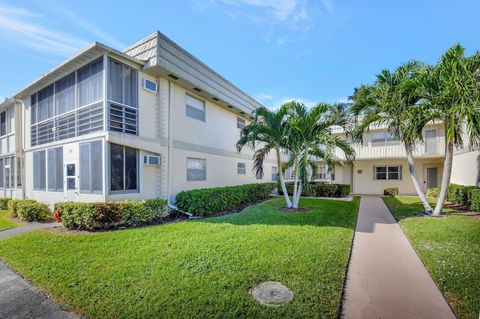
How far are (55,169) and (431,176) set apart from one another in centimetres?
2466

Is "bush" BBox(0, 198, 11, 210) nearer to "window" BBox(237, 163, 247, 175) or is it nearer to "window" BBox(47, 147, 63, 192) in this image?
"window" BBox(47, 147, 63, 192)

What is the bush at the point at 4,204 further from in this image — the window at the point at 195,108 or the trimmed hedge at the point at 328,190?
the trimmed hedge at the point at 328,190

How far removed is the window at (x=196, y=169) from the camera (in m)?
11.8

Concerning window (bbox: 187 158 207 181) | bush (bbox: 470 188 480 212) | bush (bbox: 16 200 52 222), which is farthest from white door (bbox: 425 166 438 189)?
bush (bbox: 16 200 52 222)

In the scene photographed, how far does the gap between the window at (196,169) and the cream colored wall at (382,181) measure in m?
14.3

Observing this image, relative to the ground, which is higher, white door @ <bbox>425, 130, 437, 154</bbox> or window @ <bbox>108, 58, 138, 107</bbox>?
window @ <bbox>108, 58, 138, 107</bbox>

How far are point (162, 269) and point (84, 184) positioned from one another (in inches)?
246

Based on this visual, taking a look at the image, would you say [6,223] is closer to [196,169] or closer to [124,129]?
[124,129]

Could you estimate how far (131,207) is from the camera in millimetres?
7992

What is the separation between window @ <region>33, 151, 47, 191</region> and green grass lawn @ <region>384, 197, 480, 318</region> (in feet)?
46.8

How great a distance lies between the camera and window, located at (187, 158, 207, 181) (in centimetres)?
1175

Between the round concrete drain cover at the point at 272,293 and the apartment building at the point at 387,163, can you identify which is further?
the apartment building at the point at 387,163

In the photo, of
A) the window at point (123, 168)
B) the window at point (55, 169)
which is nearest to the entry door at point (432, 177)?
the window at point (123, 168)

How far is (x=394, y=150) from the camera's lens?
60.6 feet
